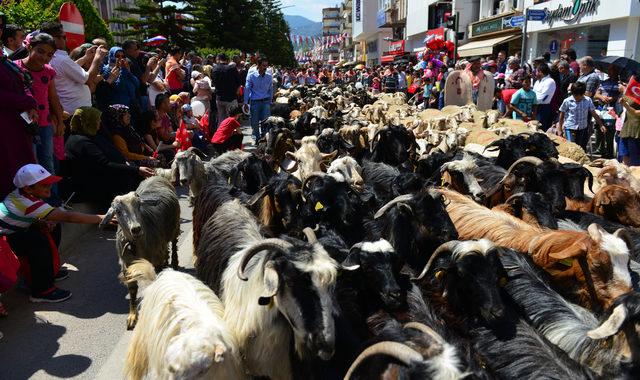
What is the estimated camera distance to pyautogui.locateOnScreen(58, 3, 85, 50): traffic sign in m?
8.41

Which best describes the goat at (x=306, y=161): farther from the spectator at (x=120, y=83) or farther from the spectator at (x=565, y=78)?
the spectator at (x=565, y=78)

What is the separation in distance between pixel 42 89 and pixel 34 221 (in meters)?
1.88

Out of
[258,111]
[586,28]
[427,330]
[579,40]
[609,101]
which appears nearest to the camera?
[427,330]

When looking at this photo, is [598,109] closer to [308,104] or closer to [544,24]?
[308,104]

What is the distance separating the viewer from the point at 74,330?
13.3 ft

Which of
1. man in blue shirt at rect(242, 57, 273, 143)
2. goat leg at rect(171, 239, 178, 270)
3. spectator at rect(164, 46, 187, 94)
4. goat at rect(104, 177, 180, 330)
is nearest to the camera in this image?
goat at rect(104, 177, 180, 330)

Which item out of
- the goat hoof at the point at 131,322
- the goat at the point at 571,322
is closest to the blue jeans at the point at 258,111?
the goat hoof at the point at 131,322

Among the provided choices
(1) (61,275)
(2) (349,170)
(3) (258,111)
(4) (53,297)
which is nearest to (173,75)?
(3) (258,111)

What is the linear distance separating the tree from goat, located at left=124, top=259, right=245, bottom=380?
31.9 metres

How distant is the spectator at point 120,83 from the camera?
306 inches

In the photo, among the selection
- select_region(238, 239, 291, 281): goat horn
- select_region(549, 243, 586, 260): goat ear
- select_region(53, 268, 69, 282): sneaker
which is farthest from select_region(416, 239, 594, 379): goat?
select_region(53, 268, 69, 282): sneaker

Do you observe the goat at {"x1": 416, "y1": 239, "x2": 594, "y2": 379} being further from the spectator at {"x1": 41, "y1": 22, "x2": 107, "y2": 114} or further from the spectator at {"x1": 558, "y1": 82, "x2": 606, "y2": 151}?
the spectator at {"x1": 558, "y1": 82, "x2": 606, "y2": 151}

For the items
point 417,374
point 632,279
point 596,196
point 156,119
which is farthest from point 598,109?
point 417,374

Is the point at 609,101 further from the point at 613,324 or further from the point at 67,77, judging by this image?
the point at 67,77
